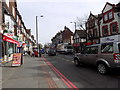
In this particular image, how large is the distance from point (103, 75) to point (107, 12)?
859 inches

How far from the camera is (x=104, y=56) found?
Answer: 654 centimetres

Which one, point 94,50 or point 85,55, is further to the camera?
point 85,55

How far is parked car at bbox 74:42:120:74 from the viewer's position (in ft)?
19.6

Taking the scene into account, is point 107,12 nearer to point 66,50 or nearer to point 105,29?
point 105,29

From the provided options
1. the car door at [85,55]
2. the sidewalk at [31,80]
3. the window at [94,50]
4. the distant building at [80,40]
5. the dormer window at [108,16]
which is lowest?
the sidewalk at [31,80]

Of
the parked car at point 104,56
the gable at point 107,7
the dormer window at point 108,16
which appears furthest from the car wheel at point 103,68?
the gable at point 107,7

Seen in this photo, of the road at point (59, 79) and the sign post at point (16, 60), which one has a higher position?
the sign post at point (16, 60)

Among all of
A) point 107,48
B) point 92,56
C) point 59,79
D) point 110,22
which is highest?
point 110,22

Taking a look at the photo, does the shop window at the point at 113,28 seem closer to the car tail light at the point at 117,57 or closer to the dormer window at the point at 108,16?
the dormer window at the point at 108,16

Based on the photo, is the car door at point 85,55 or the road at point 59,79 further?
the car door at point 85,55

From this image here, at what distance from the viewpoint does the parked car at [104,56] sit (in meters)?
5.98

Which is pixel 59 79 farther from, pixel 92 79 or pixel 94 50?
pixel 94 50

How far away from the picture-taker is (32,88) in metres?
4.55

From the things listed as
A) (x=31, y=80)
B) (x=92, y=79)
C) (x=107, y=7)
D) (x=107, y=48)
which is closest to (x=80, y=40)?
(x=107, y=7)
